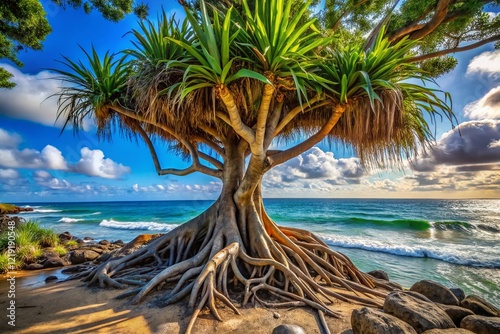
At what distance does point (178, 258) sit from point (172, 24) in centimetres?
418

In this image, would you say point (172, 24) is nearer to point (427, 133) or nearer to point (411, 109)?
point (411, 109)

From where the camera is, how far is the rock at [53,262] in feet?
20.3

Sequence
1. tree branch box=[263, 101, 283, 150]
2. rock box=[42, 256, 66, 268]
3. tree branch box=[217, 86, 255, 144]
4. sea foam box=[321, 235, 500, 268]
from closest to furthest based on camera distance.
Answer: tree branch box=[217, 86, 255, 144] → tree branch box=[263, 101, 283, 150] → rock box=[42, 256, 66, 268] → sea foam box=[321, 235, 500, 268]

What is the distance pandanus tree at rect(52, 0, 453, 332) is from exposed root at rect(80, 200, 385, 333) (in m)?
0.02

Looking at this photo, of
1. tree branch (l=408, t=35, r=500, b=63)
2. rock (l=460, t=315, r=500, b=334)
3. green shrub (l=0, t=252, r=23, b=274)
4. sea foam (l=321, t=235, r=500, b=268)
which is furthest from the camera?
sea foam (l=321, t=235, r=500, b=268)

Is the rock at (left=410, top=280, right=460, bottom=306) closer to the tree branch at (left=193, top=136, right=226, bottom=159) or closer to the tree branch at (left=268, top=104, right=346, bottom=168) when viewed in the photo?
the tree branch at (left=268, top=104, right=346, bottom=168)

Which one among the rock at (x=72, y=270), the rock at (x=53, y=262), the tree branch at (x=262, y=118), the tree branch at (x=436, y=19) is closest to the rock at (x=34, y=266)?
the rock at (x=53, y=262)

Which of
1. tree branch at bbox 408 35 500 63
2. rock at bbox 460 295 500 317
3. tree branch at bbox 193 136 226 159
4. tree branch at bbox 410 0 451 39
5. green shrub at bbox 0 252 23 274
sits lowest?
rock at bbox 460 295 500 317

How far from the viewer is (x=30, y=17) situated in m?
6.34

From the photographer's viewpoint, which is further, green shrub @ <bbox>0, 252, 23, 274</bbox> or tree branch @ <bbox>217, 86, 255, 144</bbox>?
green shrub @ <bbox>0, 252, 23, 274</bbox>

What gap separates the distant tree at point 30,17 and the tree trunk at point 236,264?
4.49m

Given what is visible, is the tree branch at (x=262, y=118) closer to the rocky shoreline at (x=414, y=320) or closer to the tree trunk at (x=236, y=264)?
the tree trunk at (x=236, y=264)

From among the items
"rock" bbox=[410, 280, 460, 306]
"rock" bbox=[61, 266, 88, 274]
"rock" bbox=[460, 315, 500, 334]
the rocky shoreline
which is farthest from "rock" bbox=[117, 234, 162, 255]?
"rock" bbox=[460, 315, 500, 334]

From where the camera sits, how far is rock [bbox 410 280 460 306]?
3.71 meters
